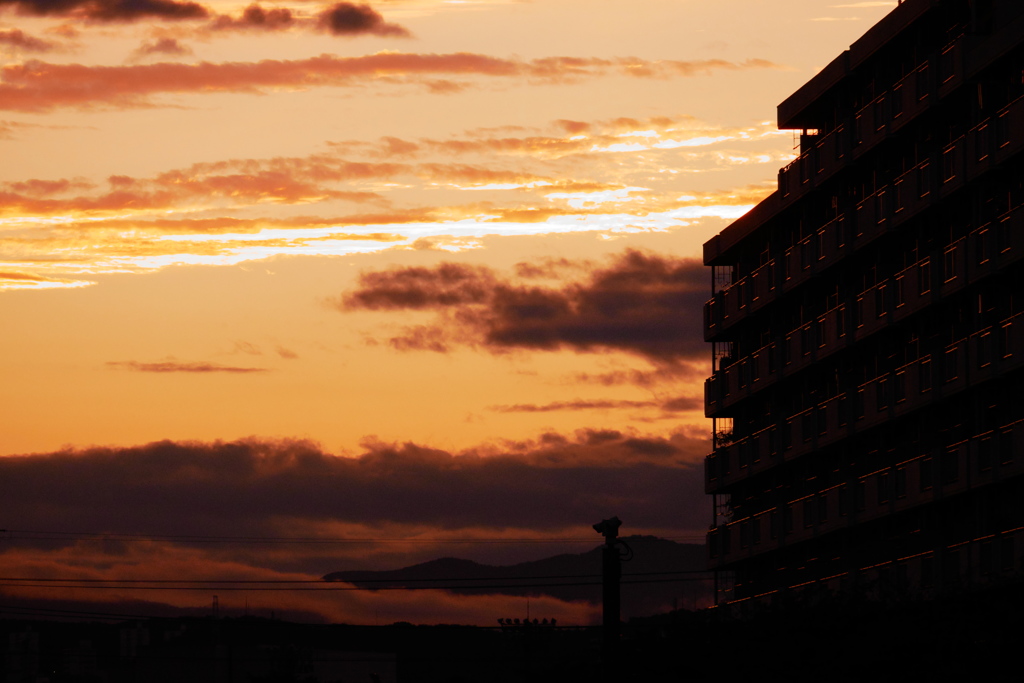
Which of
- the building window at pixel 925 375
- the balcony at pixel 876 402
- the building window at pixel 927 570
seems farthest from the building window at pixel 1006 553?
the building window at pixel 925 375

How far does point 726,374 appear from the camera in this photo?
79000mm

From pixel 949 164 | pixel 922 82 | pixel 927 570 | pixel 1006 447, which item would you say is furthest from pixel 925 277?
pixel 927 570

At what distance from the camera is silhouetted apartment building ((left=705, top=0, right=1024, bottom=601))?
174ft

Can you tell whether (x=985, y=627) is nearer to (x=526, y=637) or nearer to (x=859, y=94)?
(x=859, y=94)

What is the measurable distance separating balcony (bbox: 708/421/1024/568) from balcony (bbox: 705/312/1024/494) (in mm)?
1906

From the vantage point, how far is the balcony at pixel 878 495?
52.5m

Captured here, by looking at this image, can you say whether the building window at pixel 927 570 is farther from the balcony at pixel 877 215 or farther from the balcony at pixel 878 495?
the balcony at pixel 877 215

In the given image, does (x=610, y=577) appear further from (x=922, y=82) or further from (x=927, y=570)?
(x=922, y=82)

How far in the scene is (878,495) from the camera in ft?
201

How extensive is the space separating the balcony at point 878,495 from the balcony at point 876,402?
1906 millimetres

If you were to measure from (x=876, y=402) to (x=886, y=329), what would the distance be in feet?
9.03

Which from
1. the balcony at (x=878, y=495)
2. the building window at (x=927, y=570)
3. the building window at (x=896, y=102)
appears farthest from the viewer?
the building window at (x=896, y=102)

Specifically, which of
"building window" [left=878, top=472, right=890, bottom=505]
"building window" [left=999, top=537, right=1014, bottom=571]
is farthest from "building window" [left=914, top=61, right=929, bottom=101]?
"building window" [left=999, top=537, right=1014, bottom=571]

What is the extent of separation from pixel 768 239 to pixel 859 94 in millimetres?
11218
